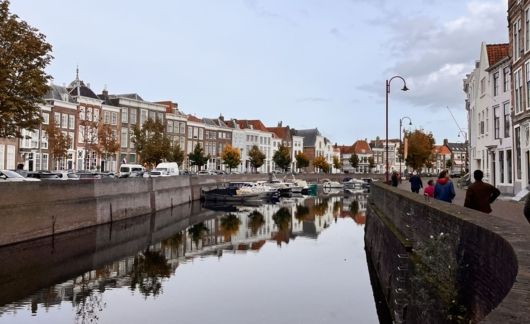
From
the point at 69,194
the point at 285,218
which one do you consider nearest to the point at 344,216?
the point at 285,218

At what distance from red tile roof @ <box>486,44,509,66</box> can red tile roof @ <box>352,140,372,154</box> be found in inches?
4584

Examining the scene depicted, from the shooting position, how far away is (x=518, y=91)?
91.5ft

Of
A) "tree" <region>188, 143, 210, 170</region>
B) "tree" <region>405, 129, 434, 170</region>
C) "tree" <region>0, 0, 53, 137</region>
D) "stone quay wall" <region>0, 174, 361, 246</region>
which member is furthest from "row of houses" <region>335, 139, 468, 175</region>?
"tree" <region>0, 0, 53, 137</region>

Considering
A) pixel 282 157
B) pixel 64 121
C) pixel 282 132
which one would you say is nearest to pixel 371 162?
pixel 282 132

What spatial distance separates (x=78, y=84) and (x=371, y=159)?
9453 centimetres

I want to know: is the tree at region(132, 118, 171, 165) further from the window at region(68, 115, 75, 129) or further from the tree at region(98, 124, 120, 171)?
the window at region(68, 115, 75, 129)

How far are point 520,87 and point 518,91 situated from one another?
511mm

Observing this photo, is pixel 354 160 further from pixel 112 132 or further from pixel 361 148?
pixel 112 132

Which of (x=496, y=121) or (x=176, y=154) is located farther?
(x=176, y=154)

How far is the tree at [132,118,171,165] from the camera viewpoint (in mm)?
66438

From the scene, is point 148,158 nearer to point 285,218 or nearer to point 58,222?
point 285,218

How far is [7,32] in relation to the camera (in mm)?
25312

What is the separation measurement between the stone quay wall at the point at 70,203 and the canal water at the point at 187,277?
2.76 ft

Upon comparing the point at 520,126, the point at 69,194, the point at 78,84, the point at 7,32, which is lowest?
the point at 69,194
